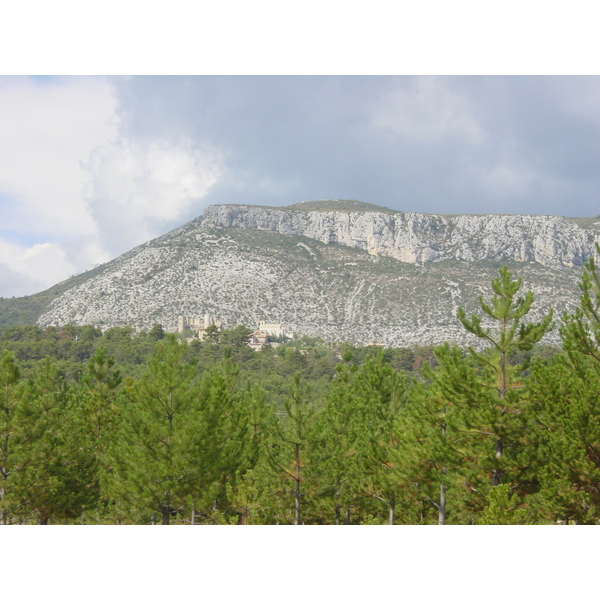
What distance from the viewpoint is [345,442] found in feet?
49.5

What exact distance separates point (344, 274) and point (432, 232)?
90.1 feet

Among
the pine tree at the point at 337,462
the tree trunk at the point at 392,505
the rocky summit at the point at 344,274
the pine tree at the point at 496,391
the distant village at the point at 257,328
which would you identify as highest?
the rocky summit at the point at 344,274

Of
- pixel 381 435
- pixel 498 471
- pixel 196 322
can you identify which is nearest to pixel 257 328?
pixel 196 322

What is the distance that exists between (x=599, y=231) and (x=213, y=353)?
92915 mm

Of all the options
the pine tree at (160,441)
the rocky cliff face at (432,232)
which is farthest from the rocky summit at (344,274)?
the pine tree at (160,441)

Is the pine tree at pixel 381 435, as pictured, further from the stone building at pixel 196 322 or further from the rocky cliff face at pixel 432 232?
the rocky cliff face at pixel 432 232

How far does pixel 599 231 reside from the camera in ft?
355

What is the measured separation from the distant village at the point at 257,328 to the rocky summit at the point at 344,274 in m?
1.65

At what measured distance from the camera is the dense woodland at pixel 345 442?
31.0ft

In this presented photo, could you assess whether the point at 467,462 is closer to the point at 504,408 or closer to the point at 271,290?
the point at 504,408

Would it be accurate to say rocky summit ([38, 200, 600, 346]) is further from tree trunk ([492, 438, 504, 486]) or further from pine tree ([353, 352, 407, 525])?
tree trunk ([492, 438, 504, 486])

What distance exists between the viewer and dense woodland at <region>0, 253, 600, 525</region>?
946 centimetres
